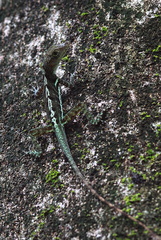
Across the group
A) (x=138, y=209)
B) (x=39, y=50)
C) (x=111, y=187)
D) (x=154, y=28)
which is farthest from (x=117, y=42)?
(x=138, y=209)

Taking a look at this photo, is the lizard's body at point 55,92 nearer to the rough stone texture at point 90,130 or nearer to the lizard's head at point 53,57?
the lizard's head at point 53,57

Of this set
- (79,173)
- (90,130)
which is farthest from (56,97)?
(79,173)

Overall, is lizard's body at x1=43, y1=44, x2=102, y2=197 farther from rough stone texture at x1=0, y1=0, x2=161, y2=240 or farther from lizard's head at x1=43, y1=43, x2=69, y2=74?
rough stone texture at x1=0, y1=0, x2=161, y2=240

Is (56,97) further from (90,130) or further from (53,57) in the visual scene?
(90,130)

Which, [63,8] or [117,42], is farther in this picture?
[63,8]

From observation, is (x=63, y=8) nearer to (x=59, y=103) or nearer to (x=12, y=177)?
(x=59, y=103)
